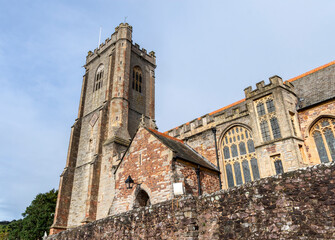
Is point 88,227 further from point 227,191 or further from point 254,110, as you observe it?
point 254,110

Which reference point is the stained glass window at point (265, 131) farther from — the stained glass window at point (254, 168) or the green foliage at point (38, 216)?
the green foliage at point (38, 216)

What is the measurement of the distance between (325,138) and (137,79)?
2714 centimetres

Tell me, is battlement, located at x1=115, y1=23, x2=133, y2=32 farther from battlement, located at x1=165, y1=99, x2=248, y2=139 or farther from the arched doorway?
the arched doorway

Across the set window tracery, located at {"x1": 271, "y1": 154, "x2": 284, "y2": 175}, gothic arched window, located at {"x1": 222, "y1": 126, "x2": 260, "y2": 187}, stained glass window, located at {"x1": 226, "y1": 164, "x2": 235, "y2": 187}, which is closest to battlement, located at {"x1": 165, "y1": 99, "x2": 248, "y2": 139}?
gothic arched window, located at {"x1": 222, "y1": 126, "x2": 260, "y2": 187}

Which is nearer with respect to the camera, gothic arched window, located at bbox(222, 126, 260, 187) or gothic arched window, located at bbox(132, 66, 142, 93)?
gothic arched window, located at bbox(222, 126, 260, 187)

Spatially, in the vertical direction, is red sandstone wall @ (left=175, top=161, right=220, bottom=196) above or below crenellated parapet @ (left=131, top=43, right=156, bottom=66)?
below

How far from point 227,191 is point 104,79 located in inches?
1227

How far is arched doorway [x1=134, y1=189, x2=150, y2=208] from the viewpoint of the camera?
15211 mm

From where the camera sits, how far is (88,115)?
34.1m

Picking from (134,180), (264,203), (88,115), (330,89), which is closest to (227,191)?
(264,203)

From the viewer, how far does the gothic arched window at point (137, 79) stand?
36197 millimetres

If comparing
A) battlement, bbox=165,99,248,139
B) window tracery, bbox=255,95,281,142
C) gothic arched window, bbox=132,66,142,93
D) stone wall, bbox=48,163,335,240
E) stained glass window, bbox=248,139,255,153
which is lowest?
stone wall, bbox=48,163,335,240

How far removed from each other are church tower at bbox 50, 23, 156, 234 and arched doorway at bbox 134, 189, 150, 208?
9236mm

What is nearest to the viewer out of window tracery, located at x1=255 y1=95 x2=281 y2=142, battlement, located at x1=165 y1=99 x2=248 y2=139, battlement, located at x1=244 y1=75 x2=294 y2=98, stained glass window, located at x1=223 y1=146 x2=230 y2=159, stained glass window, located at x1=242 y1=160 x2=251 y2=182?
window tracery, located at x1=255 y1=95 x2=281 y2=142
